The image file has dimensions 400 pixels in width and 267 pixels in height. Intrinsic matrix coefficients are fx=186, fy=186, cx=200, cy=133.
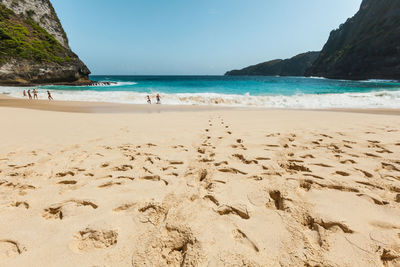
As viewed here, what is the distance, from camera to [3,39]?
127 ft

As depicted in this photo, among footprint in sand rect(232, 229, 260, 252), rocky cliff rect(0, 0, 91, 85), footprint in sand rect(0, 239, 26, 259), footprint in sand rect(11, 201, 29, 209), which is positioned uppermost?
rocky cliff rect(0, 0, 91, 85)

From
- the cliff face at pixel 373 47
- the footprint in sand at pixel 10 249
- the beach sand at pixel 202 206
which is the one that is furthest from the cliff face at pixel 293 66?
the footprint in sand at pixel 10 249

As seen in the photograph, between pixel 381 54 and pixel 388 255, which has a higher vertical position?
pixel 381 54

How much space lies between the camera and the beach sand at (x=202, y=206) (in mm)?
1582

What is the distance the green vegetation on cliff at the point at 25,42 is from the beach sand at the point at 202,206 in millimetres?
51082

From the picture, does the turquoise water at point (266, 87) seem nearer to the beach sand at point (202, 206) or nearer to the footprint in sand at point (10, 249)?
the beach sand at point (202, 206)

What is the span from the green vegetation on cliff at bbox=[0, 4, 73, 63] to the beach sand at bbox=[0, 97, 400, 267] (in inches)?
2011

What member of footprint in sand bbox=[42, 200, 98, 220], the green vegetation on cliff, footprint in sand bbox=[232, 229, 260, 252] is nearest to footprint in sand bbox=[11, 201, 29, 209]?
footprint in sand bbox=[42, 200, 98, 220]

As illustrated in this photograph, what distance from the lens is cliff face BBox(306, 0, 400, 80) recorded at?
6162 cm

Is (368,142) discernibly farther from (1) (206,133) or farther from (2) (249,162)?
(1) (206,133)

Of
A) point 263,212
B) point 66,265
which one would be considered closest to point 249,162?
point 263,212

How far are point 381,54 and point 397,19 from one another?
A: 40.6ft

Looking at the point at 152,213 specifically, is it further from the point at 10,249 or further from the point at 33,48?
the point at 33,48

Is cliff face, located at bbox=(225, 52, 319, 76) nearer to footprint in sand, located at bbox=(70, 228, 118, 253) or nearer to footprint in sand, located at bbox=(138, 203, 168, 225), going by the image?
footprint in sand, located at bbox=(138, 203, 168, 225)
